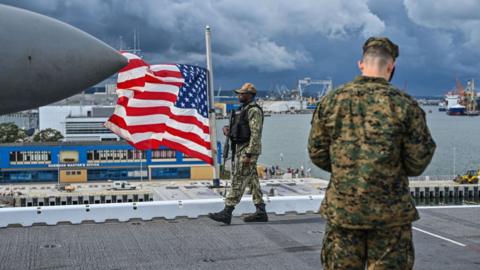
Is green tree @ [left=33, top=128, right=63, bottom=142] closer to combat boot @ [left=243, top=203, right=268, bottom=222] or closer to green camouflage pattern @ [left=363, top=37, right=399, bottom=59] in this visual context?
combat boot @ [left=243, top=203, right=268, bottom=222]

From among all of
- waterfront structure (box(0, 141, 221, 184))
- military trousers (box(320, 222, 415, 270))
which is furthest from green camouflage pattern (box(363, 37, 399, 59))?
waterfront structure (box(0, 141, 221, 184))

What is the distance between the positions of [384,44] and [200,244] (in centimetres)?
324

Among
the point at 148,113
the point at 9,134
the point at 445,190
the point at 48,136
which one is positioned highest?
the point at 148,113

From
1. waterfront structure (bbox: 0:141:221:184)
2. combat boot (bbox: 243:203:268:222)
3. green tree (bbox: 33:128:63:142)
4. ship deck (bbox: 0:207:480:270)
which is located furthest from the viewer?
green tree (bbox: 33:128:63:142)

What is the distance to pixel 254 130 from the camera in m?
6.61

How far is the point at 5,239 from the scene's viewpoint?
236 inches

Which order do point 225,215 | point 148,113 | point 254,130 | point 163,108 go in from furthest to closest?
point 163,108
point 148,113
point 225,215
point 254,130

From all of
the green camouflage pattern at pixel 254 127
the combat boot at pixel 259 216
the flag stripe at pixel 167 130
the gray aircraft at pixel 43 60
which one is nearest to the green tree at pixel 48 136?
the flag stripe at pixel 167 130

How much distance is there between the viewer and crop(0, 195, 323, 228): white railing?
666cm

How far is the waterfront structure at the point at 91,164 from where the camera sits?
57.1 m

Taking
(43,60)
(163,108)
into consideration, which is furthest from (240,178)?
(43,60)

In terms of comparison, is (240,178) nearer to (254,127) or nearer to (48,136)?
(254,127)

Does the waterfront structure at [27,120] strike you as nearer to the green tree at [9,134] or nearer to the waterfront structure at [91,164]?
the green tree at [9,134]

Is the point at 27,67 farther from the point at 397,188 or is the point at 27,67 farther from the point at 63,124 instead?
the point at 63,124
